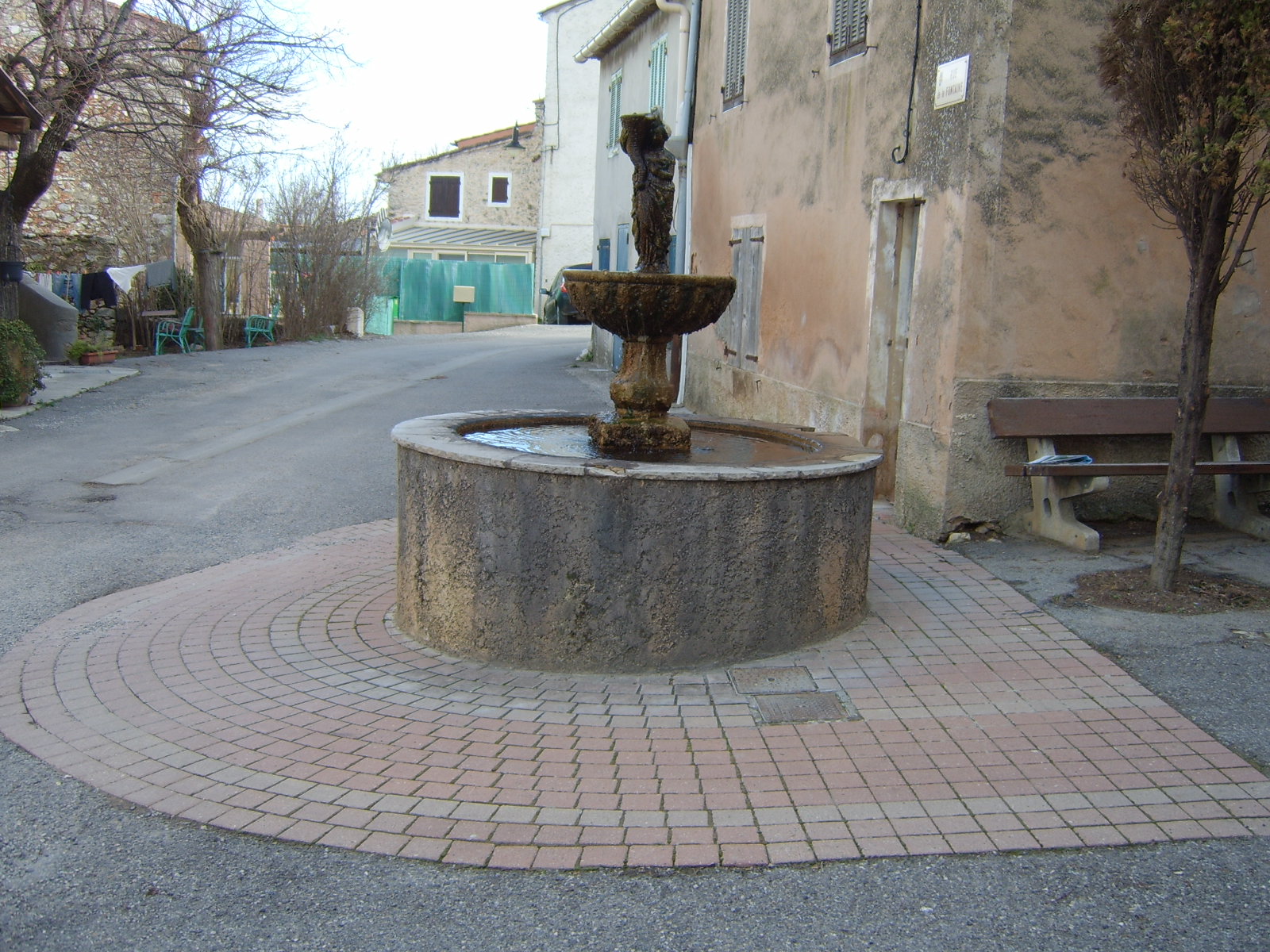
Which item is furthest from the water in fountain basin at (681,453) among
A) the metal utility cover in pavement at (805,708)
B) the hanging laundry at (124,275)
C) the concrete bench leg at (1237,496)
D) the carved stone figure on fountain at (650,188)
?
the hanging laundry at (124,275)

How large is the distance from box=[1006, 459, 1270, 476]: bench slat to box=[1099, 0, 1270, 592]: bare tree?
0.56m

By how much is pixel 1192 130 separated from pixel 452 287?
32.7m

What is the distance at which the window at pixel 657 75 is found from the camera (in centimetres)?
1551

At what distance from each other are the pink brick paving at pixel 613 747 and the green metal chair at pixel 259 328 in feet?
59.4

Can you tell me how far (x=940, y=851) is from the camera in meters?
3.49

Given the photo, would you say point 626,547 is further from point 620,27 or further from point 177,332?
point 177,332

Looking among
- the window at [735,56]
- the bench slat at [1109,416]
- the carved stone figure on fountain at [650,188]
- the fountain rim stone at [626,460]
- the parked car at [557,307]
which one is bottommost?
the fountain rim stone at [626,460]

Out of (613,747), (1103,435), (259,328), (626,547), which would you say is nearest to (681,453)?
(626,547)

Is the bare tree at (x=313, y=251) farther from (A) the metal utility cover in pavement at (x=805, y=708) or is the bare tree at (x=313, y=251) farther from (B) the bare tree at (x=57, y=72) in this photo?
(A) the metal utility cover in pavement at (x=805, y=708)

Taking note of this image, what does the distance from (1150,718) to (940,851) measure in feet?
5.03

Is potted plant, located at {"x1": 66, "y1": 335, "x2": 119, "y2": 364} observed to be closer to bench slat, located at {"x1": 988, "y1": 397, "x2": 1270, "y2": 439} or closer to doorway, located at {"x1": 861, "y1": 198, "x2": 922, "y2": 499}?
doorway, located at {"x1": 861, "y1": 198, "x2": 922, "y2": 499}

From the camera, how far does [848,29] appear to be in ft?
29.6

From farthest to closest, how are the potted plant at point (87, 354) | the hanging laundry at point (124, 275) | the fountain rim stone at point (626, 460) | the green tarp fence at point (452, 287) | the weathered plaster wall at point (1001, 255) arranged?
the green tarp fence at point (452, 287) < the hanging laundry at point (124, 275) < the potted plant at point (87, 354) < the weathered plaster wall at point (1001, 255) < the fountain rim stone at point (626, 460)

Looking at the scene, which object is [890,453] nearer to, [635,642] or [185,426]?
[635,642]
